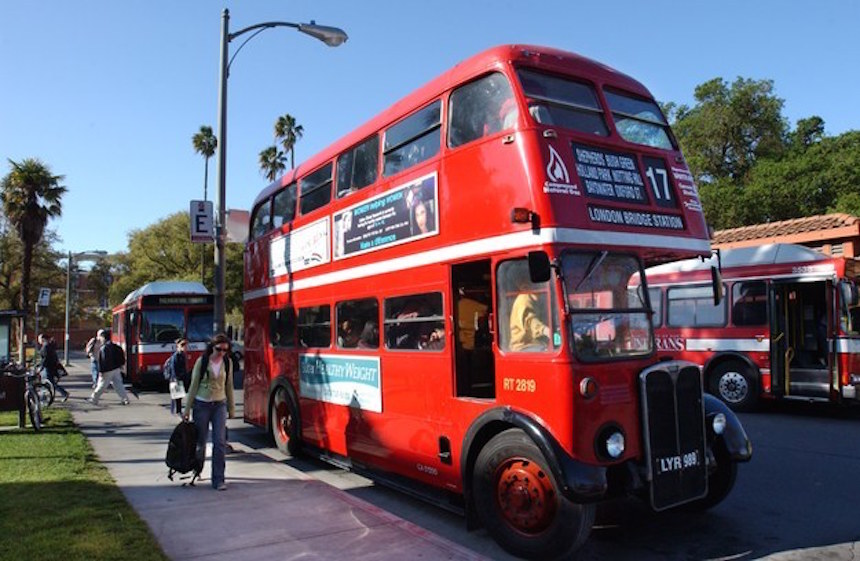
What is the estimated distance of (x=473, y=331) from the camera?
659 cm

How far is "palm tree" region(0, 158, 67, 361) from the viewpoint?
100ft

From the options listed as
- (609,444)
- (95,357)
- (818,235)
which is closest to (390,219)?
(609,444)

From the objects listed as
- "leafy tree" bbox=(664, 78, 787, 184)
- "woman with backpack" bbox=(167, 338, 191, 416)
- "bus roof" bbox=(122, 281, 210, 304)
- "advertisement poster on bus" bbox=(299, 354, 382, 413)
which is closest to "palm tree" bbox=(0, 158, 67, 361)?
"bus roof" bbox=(122, 281, 210, 304)

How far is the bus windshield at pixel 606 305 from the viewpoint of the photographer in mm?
5270

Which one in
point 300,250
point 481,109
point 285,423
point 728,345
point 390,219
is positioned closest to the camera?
point 481,109

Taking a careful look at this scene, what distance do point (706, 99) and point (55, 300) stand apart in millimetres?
49384

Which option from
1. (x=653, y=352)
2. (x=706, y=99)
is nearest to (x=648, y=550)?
(x=653, y=352)

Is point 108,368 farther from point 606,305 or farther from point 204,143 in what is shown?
point 204,143

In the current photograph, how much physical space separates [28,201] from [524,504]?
106 feet

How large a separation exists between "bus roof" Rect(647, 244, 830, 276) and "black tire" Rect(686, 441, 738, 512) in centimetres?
651

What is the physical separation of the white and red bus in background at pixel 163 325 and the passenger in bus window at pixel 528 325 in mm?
15397

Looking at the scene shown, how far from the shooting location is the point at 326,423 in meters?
8.73

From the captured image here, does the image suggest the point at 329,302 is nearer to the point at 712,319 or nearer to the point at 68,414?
the point at 68,414

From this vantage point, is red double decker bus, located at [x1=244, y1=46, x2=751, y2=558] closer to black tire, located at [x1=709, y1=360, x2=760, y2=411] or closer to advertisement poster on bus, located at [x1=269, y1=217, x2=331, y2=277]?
advertisement poster on bus, located at [x1=269, y1=217, x2=331, y2=277]
